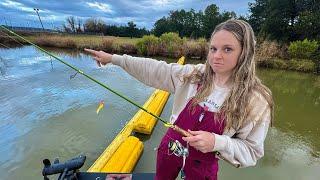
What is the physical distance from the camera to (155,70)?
5.40ft

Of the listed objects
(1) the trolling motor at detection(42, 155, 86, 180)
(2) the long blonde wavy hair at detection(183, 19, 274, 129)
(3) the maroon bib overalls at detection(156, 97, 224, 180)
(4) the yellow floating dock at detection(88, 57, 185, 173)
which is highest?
(2) the long blonde wavy hair at detection(183, 19, 274, 129)

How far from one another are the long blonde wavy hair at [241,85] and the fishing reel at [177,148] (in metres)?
0.24

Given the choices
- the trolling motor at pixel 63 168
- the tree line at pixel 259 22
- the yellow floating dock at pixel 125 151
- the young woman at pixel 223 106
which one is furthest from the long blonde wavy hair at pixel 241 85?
the tree line at pixel 259 22

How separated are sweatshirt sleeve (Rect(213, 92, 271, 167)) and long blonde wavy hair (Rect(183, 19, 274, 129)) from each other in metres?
0.04

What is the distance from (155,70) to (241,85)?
1.67 feet

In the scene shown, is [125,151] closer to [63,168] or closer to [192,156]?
[63,168]

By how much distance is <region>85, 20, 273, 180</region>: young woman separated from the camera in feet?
4.44

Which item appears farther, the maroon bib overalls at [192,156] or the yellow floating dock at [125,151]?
the yellow floating dock at [125,151]

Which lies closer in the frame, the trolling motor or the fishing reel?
the fishing reel

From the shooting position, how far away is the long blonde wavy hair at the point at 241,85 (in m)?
1.37

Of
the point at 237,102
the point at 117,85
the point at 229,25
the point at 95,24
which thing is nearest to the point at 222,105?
the point at 237,102

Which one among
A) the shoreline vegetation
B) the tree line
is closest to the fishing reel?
the shoreline vegetation

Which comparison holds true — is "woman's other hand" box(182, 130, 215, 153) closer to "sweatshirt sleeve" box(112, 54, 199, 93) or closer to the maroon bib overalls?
the maroon bib overalls

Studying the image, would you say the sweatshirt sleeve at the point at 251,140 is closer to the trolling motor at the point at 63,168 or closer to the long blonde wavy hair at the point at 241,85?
the long blonde wavy hair at the point at 241,85
